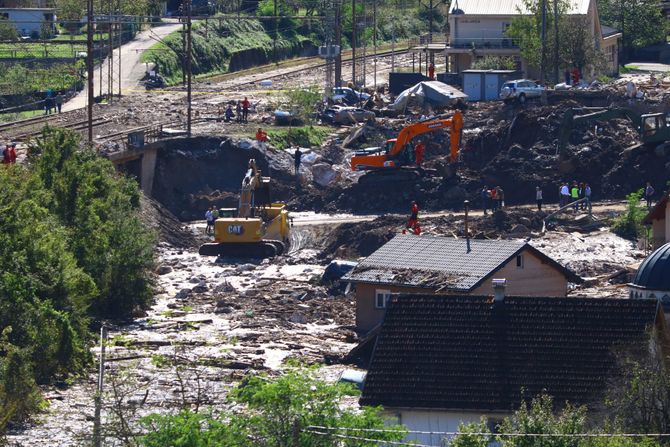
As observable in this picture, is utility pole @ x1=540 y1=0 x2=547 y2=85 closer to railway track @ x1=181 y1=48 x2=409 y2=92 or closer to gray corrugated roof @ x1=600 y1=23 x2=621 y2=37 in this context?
→ gray corrugated roof @ x1=600 y1=23 x2=621 y2=37

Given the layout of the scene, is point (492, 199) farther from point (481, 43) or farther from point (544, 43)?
point (481, 43)

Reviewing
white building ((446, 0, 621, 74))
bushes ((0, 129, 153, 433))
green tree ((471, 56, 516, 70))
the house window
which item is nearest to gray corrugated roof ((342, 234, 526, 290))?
the house window

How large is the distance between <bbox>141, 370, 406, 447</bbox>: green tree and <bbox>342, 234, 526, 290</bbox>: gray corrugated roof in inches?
756

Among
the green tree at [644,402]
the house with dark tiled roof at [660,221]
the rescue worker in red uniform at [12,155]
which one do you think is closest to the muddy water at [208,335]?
the rescue worker in red uniform at [12,155]

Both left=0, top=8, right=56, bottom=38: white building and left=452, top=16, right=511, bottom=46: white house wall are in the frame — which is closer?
left=452, top=16, right=511, bottom=46: white house wall

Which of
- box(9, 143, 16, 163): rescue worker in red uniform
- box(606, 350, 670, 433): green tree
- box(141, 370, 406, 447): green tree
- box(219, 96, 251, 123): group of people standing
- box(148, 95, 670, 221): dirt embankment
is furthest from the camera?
box(219, 96, 251, 123): group of people standing

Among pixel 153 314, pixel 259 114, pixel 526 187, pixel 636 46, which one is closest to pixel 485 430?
pixel 153 314

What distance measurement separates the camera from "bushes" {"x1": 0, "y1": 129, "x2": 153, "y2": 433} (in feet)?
128

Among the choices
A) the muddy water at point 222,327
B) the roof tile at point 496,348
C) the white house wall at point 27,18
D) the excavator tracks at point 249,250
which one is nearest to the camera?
the roof tile at point 496,348

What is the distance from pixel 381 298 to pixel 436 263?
190cm

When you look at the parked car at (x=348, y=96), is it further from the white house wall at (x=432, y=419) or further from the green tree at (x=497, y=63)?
the white house wall at (x=432, y=419)

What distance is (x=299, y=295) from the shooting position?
5209 centimetres

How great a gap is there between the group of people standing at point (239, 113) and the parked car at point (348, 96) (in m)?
6.80

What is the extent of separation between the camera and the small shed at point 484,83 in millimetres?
85125
